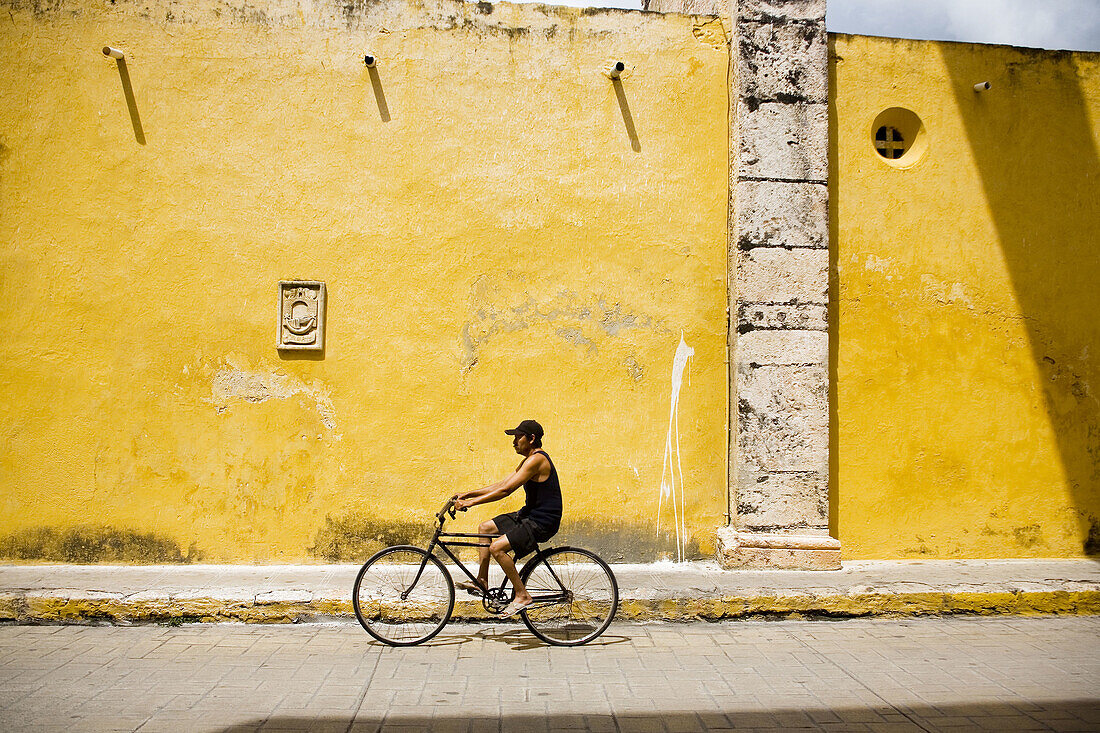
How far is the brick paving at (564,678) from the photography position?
4.32 meters

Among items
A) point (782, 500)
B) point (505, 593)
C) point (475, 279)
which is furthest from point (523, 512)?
point (782, 500)

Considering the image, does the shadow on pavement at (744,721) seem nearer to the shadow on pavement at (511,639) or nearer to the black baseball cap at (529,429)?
the shadow on pavement at (511,639)

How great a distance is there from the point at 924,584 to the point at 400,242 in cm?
512

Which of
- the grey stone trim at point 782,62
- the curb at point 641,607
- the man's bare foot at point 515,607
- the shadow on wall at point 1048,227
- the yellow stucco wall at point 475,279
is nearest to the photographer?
the man's bare foot at point 515,607

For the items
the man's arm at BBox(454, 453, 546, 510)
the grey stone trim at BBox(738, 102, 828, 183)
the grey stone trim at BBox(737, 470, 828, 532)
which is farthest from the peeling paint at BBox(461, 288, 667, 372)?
the man's arm at BBox(454, 453, 546, 510)

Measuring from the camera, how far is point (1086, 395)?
7719 mm

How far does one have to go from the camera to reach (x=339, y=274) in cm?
718

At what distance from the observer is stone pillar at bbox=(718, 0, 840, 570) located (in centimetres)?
714

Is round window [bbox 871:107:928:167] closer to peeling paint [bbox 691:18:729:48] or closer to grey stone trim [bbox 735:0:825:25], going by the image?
grey stone trim [bbox 735:0:825:25]

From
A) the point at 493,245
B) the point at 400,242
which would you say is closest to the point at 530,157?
the point at 493,245

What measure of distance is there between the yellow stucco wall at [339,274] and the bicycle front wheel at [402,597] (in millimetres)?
1220

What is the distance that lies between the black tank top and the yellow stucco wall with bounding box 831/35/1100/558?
3.09 meters

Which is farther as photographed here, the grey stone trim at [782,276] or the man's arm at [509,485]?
the grey stone trim at [782,276]

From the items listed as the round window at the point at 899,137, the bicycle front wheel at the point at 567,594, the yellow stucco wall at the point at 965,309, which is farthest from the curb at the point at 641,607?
the round window at the point at 899,137
